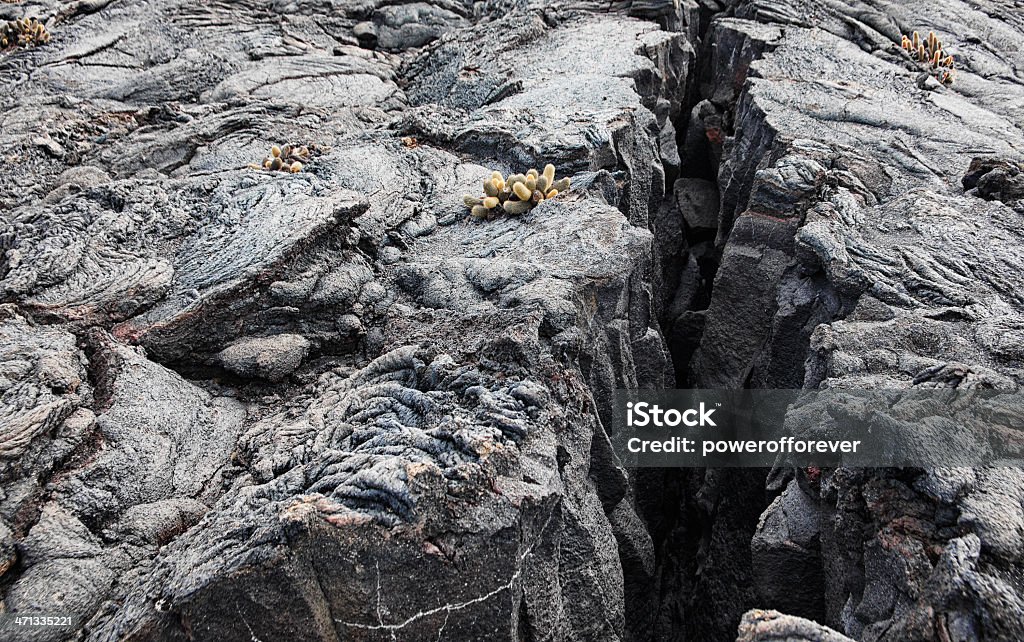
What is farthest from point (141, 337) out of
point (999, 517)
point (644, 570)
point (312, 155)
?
point (999, 517)

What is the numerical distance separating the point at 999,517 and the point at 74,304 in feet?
24.5

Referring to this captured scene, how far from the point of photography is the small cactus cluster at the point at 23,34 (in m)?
12.3

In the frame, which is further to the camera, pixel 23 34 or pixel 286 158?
pixel 23 34

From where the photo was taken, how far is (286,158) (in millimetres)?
8961

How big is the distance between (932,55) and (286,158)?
11890 millimetres

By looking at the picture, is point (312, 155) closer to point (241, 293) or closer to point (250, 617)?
point (241, 293)

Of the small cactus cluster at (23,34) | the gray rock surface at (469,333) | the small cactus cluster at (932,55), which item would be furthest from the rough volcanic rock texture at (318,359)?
the small cactus cluster at (932,55)

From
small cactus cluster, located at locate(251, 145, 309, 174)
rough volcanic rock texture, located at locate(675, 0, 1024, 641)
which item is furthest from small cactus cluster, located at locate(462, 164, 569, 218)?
rough volcanic rock texture, located at locate(675, 0, 1024, 641)

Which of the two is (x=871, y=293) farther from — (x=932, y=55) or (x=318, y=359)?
(x=932, y=55)

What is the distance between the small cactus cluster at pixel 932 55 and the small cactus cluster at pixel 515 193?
8.63m

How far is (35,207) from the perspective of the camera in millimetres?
7797

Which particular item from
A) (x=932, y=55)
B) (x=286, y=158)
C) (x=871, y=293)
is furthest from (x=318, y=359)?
(x=932, y=55)

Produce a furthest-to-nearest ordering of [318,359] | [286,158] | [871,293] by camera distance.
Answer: [286,158]
[871,293]
[318,359]

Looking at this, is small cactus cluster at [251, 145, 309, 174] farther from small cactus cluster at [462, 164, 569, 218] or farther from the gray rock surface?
small cactus cluster at [462, 164, 569, 218]
